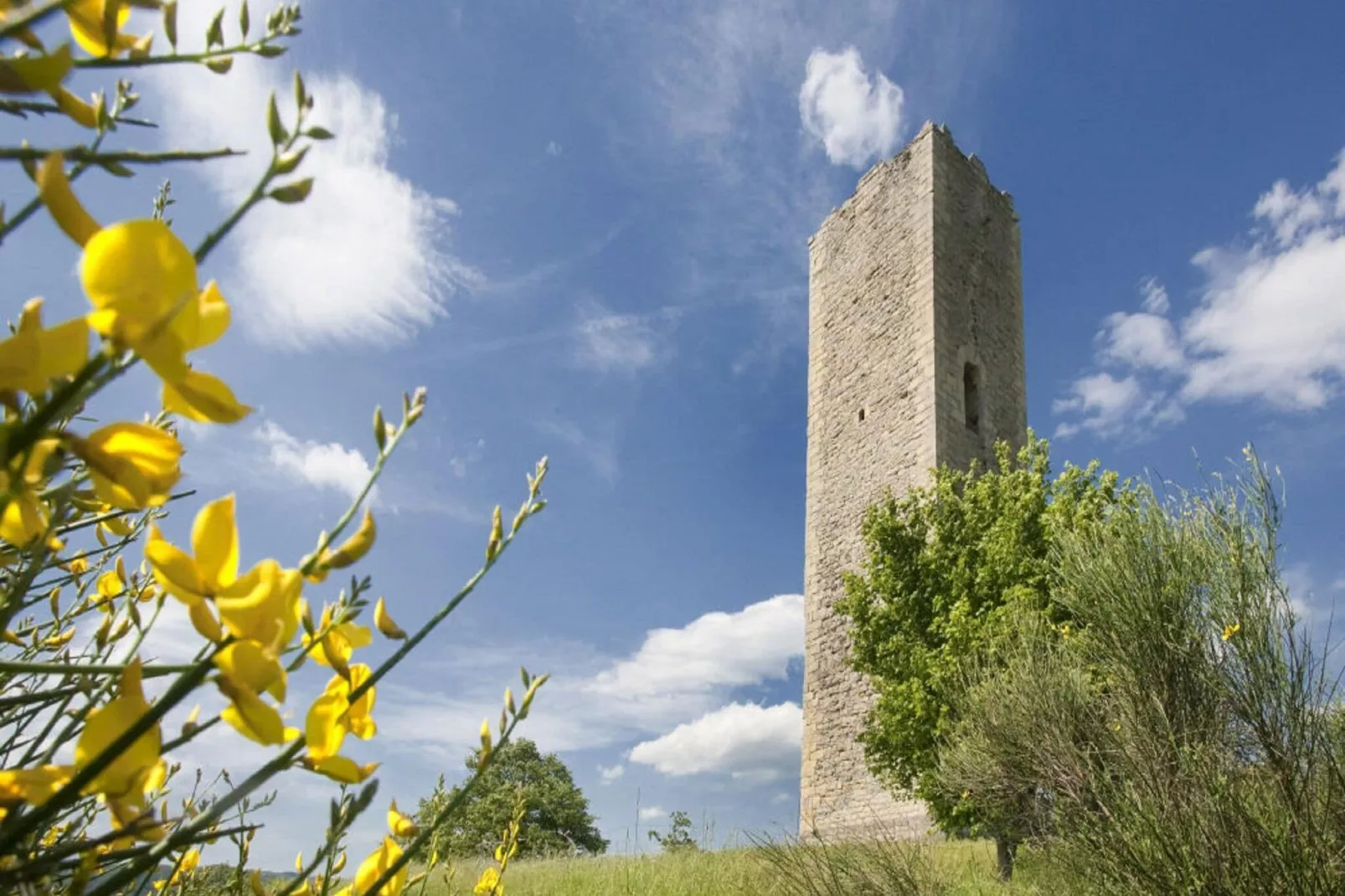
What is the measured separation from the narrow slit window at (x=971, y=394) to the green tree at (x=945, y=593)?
1750 millimetres

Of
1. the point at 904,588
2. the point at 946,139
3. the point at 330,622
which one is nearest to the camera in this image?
the point at 330,622

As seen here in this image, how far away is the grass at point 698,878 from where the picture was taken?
18.0 ft

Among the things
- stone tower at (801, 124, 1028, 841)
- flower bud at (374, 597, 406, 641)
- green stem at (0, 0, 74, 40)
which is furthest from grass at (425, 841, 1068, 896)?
green stem at (0, 0, 74, 40)

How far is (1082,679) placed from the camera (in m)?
5.57

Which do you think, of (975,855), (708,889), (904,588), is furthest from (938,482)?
(708,889)

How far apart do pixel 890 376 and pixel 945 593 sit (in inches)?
166

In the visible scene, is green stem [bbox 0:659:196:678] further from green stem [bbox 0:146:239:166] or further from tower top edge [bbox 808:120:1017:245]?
tower top edge [bbox 808:120:1017:245]

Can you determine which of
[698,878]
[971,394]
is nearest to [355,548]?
[698,878]

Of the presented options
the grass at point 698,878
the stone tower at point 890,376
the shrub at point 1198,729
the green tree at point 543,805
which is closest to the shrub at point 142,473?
the shrub at point 1198,729

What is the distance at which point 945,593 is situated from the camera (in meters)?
10.1

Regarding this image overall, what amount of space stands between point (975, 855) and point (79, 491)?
10.9 meters

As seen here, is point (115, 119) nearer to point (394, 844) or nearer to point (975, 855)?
point (394, 844)

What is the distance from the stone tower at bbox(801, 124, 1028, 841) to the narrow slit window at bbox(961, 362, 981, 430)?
0.07 ft

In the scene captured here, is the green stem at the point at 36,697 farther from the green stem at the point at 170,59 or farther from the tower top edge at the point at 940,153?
the tower top edge at the point at 940,153
